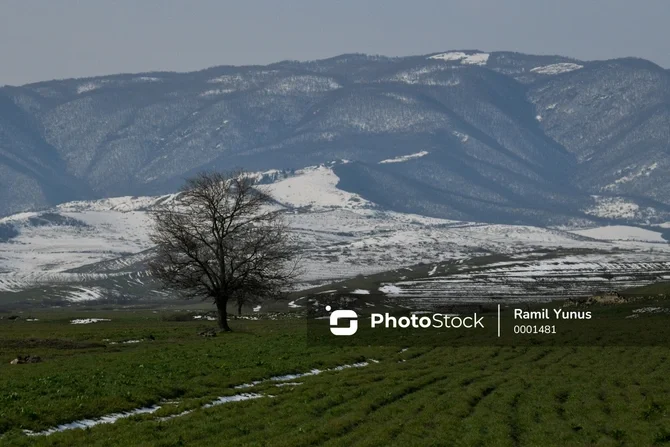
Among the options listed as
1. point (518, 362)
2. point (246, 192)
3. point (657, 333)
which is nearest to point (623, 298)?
point (657, 333)

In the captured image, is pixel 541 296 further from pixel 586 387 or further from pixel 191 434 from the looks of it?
pixel 191 434

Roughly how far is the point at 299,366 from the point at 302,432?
733 inches

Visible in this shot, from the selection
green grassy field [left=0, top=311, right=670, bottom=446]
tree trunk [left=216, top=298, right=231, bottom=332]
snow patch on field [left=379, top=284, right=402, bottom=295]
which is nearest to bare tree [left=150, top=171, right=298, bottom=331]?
tree trunk [left=216, top=298, right=231, bottom=332]

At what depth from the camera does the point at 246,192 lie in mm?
80875

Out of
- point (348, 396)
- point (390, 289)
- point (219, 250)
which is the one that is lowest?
point (348, 396)

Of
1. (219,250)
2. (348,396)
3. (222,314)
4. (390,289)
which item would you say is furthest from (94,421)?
(390,289)

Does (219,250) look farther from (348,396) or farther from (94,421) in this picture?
(94,421)

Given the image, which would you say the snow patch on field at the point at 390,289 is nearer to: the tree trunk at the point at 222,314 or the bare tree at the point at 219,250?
the bare tree at the point at 219,250

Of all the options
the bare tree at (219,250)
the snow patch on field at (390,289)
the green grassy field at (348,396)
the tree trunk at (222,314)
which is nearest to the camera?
the green grassy field at (348,396)

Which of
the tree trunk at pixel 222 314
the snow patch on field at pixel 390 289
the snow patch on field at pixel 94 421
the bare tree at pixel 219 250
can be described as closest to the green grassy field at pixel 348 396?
the snow patch on field at pixel 94 421

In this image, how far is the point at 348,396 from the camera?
3903cm

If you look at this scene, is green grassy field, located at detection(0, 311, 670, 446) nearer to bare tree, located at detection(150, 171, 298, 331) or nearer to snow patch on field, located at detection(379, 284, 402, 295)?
bare tree, located at detection(150, 171, 298, 331)

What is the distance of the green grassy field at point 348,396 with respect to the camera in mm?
31391

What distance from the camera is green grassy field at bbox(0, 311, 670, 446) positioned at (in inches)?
1236
